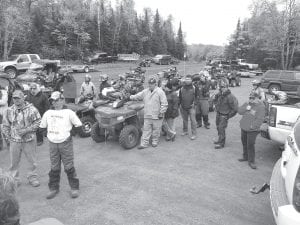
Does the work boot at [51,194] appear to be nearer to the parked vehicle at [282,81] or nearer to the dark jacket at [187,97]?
the dark jacket at [187,97]

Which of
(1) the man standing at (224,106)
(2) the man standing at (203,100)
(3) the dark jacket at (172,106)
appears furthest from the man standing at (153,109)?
(2) the man standing at (203,100)

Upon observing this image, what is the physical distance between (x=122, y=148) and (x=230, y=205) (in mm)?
3423

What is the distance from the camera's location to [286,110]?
5938 mm

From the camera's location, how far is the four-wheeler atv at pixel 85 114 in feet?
26.8

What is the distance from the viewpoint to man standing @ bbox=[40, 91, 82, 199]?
478 cm

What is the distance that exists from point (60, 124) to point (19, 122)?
2.77ft

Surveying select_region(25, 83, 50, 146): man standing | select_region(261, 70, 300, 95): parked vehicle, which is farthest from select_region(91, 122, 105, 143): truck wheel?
select_region(261, 70, 300, 95): parked vehicle

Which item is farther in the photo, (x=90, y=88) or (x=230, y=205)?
(x=90, y=88)

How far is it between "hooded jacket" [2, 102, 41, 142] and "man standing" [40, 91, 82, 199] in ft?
1.32

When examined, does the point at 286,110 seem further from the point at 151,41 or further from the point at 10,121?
the point at 151,41

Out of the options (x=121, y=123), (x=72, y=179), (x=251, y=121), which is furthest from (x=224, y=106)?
(x=72, y=179)

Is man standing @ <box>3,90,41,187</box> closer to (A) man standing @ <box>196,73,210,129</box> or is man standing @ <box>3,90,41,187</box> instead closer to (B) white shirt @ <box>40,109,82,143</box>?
(B) white shirt @ <box>40,109,82,143</box>

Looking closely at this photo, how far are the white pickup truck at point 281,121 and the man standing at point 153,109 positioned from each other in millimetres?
2412

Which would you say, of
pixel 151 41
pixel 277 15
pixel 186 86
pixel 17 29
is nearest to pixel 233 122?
pixel 186 86
